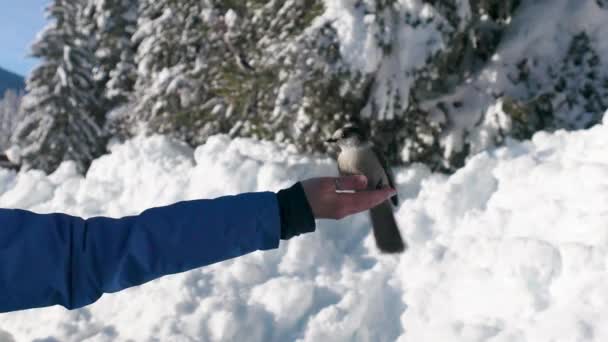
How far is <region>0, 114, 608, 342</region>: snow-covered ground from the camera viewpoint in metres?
3.48

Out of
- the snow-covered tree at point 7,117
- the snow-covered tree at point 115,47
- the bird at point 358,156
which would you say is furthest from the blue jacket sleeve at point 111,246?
the snow-covered tree at point 7,117

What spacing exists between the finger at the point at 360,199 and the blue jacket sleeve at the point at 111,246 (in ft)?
1.13

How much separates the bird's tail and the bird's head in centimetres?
54

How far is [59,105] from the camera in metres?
15.4

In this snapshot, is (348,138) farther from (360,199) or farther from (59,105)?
(59,105)

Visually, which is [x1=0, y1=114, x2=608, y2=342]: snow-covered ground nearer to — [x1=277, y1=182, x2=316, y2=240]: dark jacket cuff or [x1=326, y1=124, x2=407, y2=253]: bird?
[x1=326, y1=124, x2=407, y2=253]: bird

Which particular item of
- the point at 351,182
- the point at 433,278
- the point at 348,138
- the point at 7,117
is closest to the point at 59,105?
the point at 433,278

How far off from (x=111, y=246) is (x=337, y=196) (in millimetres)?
694

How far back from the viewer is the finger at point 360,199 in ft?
5.49

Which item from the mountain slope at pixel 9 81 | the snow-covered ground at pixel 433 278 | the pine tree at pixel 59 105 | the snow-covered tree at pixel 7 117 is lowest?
the mountain slope at pixel 9 81

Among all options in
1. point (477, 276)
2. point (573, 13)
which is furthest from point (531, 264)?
point (573, 13)

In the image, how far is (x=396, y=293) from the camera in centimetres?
418

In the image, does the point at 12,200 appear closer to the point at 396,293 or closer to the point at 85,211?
the point at 85,211

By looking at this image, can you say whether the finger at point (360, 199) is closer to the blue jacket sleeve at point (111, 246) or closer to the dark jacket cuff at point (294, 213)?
the dark jacket cuff at point (294, 213)
